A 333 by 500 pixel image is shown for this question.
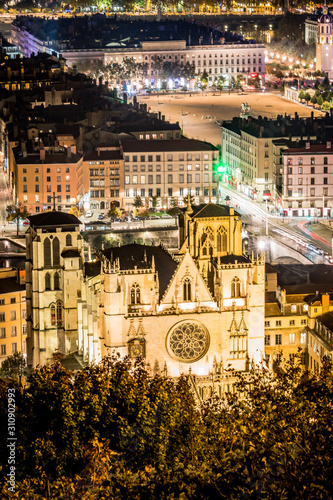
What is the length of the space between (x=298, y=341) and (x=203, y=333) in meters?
6.81

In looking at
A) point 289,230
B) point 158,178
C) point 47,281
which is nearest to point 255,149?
point 158,178

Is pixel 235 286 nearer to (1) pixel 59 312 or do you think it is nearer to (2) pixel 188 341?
(2) pixel 188 341

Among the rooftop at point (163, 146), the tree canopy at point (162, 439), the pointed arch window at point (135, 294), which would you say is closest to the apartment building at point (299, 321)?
the pointed arch window at point (135, 294)

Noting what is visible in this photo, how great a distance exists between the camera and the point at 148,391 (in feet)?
172

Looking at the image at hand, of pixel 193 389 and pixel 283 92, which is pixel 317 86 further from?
pixel 193 389

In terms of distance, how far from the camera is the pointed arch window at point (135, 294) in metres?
63.1

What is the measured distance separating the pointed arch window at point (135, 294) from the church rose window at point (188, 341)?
2.12m

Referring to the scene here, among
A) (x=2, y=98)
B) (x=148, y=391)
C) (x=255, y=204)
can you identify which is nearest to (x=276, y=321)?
(x=148, y=391)

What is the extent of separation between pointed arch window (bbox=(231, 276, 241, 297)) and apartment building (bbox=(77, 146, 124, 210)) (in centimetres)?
4783

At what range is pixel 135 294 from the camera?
6328 centimetres

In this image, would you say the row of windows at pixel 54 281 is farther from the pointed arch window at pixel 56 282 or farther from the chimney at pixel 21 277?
the chimney at pixel 21 277

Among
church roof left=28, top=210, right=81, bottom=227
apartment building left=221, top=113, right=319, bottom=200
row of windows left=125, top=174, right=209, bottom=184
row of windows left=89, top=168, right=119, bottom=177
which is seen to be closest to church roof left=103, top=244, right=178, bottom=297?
church roof left=28, top=210, right=81, bottom=227

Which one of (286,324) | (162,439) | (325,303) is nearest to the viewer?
(162,439)

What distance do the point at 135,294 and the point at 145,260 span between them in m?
1.49
